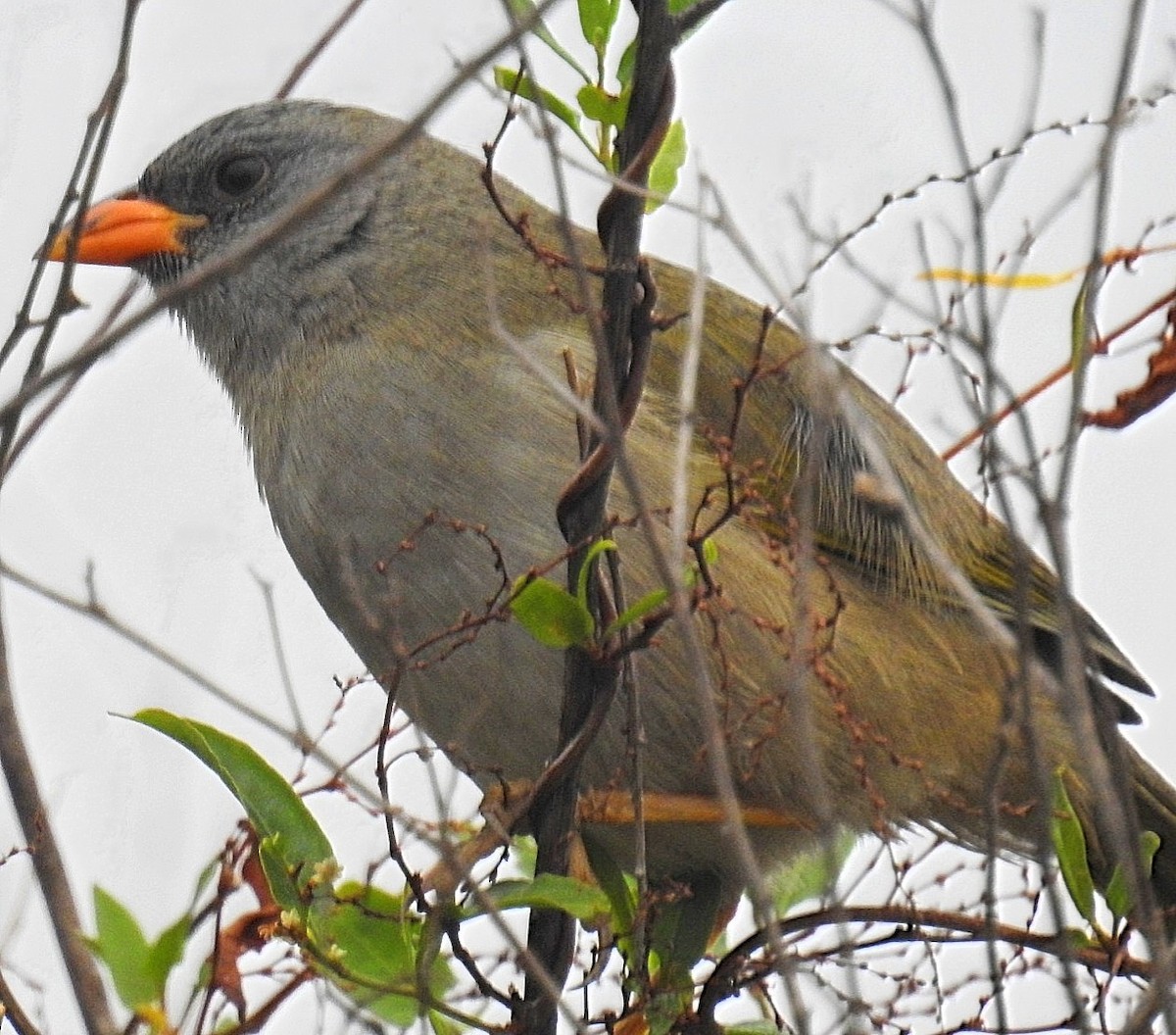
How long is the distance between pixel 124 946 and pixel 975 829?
1.80m

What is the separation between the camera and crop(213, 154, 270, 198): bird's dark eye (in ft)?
14.5

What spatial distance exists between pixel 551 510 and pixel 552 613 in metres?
0.83

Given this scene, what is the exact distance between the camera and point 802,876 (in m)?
3.66

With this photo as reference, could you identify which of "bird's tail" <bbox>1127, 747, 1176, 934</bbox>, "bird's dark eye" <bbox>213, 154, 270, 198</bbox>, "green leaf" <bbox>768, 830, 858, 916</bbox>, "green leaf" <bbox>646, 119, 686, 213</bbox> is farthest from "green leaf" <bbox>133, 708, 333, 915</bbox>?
"bird's tail" <bbox>1127, 747, 1176, 934</bbox>

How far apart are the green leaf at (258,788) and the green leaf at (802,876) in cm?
107

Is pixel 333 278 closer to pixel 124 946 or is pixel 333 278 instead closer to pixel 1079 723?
pixel 124 946

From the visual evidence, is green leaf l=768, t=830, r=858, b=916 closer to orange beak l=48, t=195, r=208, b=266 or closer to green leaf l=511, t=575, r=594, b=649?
green leaf l=511, t=575, r=594, b=649

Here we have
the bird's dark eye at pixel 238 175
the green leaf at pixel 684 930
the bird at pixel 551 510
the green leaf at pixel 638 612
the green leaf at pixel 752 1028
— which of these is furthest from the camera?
the bird's dark eye at pixel 238 175

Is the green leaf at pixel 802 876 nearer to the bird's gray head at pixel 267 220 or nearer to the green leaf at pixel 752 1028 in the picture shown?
the green leaf at pixel 752 1028

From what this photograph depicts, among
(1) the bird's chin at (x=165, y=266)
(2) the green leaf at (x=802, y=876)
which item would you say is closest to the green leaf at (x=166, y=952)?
(2) the green leaf at (x=802, y=876)

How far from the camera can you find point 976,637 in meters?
3.98

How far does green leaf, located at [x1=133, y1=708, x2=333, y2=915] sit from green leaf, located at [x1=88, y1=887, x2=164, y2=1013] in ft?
0.78

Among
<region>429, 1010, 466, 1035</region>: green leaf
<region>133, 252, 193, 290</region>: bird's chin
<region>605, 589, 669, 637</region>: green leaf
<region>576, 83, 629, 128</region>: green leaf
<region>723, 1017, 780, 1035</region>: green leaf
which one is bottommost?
<region>429, 1010, 466, 1035</region>: green leaf

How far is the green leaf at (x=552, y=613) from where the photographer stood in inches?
100
